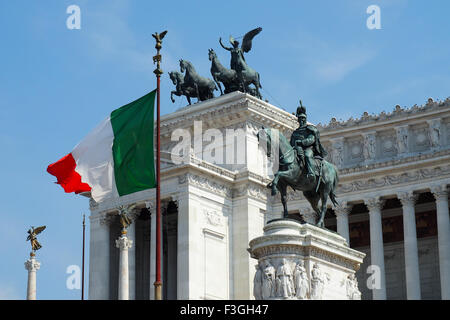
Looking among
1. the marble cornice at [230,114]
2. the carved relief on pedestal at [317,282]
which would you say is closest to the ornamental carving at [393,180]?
the marble cornice at [230,114]

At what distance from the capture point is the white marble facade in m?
62.9

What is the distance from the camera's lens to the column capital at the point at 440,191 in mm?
62812

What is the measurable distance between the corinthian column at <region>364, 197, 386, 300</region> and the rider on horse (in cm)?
2553

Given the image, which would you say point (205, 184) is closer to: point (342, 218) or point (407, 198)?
point (342, 218)

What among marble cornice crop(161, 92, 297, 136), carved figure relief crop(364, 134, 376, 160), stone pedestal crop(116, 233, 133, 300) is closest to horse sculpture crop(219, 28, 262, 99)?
marble cornice crop(161, 92, 297, 136)

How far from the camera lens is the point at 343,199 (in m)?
66.4

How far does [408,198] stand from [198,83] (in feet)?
55.2

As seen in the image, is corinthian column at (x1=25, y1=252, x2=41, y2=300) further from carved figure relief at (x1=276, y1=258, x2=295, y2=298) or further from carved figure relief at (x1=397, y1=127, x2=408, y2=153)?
carved figure relief at (x1=397, y1=127, x2=408, y2=153)

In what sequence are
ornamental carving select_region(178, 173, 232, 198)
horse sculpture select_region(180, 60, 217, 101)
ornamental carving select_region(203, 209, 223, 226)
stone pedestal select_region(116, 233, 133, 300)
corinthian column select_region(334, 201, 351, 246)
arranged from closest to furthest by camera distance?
stone pedestal select_region(116, 233, 133, 300)
ornamental carving select_region(178, 173, 232, 198)
ornamental carving select_region(203, 209, 223, 226)
corinthian column select_region(334, 201, 351, 246)
horse sculpture select_region(180, 60, 217, 101)

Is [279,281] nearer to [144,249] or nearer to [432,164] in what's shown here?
[432,164]

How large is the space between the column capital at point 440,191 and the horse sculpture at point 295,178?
24.8 meters

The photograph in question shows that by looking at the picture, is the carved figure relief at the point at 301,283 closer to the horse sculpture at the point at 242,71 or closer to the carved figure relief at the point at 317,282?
the carved figure relief at the point at 317,282

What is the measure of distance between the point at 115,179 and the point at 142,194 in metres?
31.0
